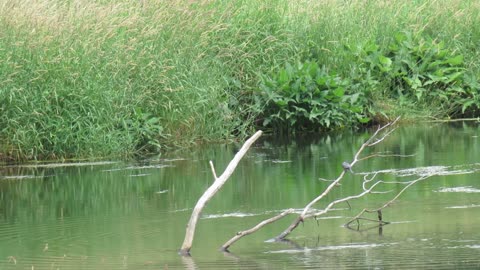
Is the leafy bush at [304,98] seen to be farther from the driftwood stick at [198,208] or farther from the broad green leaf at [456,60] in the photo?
the driftwood stick at [198,208]

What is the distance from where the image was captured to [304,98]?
18.9 meters

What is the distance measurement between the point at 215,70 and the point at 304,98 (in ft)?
5.06

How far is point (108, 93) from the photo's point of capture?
16.6m

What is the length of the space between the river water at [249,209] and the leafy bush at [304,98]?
3.94 ft

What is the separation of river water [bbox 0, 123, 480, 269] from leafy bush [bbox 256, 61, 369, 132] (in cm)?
120

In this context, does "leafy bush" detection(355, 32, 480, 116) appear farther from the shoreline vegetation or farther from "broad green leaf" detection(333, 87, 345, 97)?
"broad green leaf" detection(333, 87, 345, 97)

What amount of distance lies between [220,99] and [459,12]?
17.9 feet

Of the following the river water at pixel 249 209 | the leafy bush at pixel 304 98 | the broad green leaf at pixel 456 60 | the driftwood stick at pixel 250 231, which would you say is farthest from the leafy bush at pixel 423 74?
the driftwood stick at pixel 250 231

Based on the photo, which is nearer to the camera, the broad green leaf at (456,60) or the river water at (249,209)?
the river water at (249,209)

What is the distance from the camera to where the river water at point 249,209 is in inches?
346

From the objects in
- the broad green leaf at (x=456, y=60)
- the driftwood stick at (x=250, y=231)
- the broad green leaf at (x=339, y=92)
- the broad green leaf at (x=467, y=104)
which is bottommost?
the driftwood stick at (x=250, y=231)

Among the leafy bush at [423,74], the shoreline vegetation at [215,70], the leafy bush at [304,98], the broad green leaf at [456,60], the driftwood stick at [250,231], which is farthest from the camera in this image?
the broad green leaf at [456,60]

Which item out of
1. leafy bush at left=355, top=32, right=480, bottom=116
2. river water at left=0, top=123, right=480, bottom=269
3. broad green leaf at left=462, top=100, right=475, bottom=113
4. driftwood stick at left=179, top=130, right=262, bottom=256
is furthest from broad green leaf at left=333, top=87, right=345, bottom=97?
driftwood stick at left=179, top=130, right=262, bottom=256

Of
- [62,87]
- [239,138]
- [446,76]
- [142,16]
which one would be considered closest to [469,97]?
[446,76]
